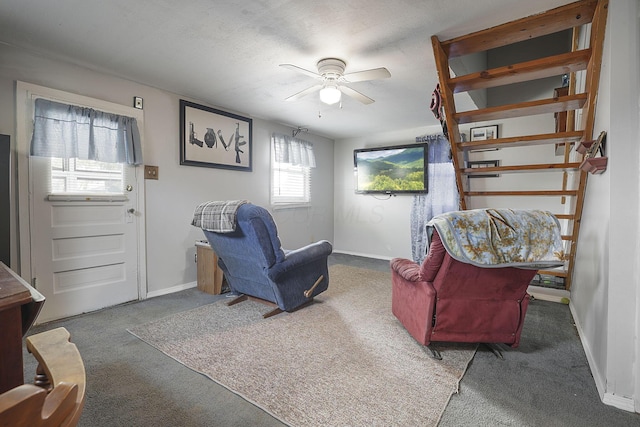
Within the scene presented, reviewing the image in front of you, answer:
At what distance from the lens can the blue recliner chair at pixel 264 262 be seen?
246cm

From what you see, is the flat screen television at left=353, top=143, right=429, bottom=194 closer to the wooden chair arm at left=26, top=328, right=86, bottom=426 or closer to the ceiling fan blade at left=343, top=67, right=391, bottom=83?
the ceiling fan blade at left=343, top=67, right=391, bottom=83

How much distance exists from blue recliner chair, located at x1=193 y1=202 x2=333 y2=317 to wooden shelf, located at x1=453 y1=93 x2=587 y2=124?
5.67ft

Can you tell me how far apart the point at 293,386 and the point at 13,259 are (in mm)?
2525

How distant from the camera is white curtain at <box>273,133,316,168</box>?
4789mm

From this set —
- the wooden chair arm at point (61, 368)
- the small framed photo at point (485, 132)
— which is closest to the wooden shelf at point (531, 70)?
the small framed photo at point (485, 132)

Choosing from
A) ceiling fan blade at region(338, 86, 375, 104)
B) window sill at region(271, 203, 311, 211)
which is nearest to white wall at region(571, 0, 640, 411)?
ceiling fan blade at region(338, 86, 375, 104)

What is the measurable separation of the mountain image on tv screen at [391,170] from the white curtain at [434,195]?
0.15 meters

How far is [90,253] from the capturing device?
9.48ft

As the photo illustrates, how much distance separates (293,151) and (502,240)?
3.79 meters

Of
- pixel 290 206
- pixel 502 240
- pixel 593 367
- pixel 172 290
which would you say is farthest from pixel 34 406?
pixel 290 206

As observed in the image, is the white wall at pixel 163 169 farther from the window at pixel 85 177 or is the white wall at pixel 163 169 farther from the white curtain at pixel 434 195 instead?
the white curtain at pixel 434 195

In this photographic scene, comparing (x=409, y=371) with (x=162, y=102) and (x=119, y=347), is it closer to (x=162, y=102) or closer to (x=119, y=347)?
(x=119, y=347)

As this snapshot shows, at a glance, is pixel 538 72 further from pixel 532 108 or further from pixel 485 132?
pixel 485 132

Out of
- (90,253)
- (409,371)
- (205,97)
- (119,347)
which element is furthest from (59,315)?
(409,371)
